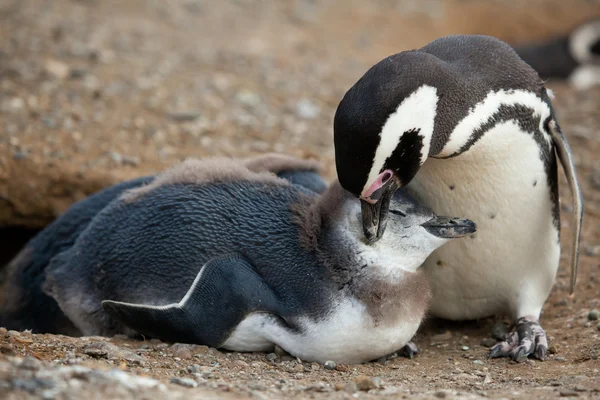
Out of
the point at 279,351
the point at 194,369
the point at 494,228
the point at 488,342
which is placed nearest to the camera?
the point at 194,369

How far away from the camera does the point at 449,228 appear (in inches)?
134

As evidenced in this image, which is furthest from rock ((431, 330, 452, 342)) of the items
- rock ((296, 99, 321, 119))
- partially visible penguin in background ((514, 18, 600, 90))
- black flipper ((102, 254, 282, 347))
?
partially visible penguin in background ((514, 18, 600, 90))

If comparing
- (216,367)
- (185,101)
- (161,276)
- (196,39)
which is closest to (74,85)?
(185,101)

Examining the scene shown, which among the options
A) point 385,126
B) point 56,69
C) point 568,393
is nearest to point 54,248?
point 385,126

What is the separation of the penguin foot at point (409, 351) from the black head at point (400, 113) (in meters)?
0.59

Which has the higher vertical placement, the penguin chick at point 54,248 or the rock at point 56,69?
the rock at point 56,69

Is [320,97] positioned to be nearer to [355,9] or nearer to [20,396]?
[355,9]

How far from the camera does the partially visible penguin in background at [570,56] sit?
8.50 m

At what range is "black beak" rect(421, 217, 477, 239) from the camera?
340 cm

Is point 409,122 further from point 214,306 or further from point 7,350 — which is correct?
point 7,350

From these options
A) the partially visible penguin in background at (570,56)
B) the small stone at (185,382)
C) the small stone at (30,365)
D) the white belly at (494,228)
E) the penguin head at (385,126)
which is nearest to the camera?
the small stone at (30,365)

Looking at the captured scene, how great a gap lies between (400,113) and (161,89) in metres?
3.37

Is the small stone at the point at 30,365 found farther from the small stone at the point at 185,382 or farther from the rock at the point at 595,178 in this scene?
the rock at the point at 595,178

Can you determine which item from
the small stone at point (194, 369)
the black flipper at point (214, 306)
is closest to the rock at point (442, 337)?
the black flipper at point (214, 306)
